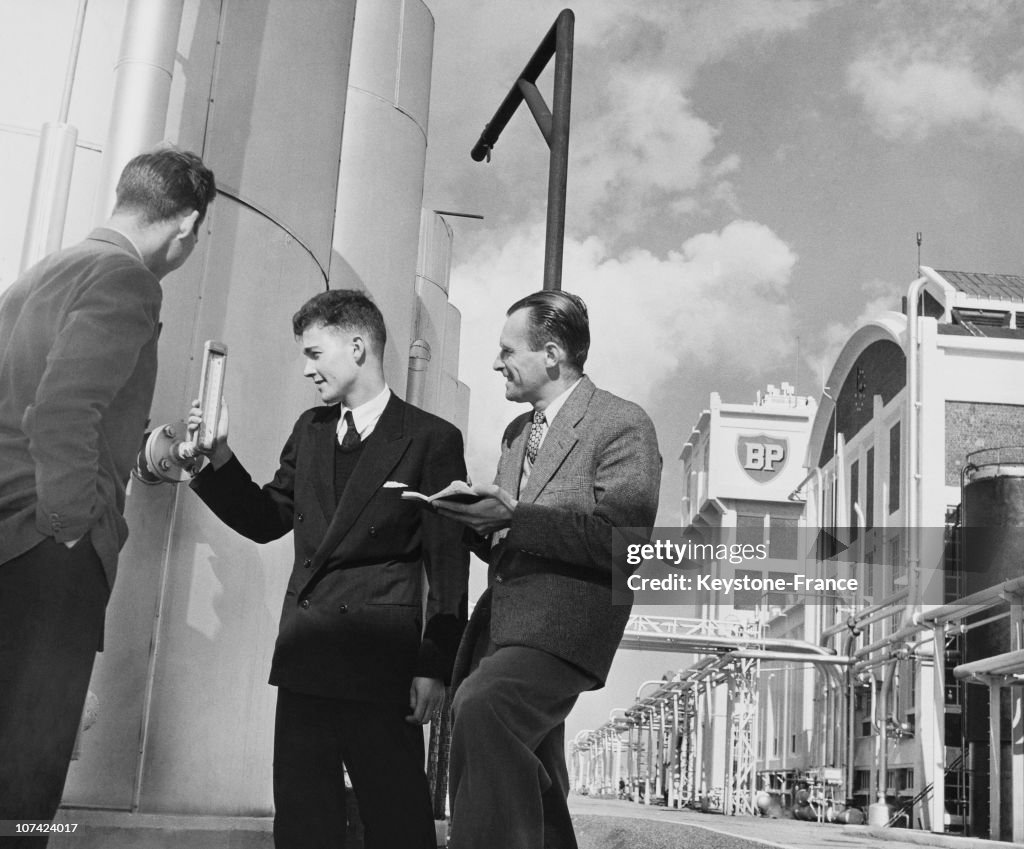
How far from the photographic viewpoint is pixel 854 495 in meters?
35.8

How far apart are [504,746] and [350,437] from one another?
3.73 ft

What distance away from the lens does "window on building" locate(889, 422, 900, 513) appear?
31797 mm

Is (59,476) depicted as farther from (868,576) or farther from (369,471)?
(868,576)

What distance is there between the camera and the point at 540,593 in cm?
316

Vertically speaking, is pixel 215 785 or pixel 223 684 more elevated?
pixel 223 684

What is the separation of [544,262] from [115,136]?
185 centimetres

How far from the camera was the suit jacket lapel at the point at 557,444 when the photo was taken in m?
3.34

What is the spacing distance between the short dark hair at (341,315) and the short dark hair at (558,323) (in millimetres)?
419

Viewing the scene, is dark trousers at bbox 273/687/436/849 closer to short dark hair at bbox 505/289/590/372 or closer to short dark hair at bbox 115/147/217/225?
short dark hair at bbox 505/289/590/372

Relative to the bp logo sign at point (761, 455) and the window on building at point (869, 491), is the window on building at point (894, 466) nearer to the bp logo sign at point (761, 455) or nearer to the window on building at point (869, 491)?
the window on building at point (869, 491)

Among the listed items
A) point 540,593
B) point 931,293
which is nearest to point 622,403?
point 540,593

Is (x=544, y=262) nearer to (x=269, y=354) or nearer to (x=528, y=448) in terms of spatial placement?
(x=269, y=354)

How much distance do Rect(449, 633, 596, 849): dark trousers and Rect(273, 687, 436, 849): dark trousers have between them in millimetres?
405

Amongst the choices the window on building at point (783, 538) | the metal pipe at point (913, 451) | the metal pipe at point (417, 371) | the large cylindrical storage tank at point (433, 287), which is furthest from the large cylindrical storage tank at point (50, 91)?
the window on building at point (783, 538)
